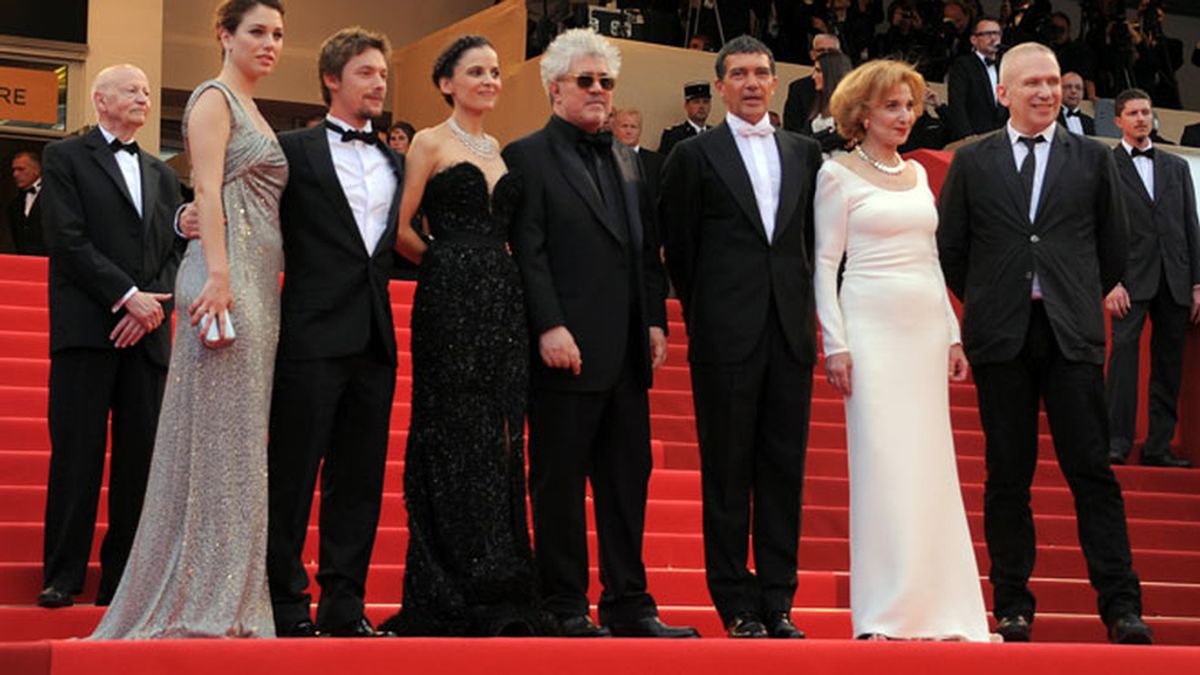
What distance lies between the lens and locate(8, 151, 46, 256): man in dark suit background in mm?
10656

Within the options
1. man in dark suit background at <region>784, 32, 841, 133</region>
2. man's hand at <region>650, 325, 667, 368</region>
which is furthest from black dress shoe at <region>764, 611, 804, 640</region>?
man in dark suit background at <region>784, 32, 841, 133</region>

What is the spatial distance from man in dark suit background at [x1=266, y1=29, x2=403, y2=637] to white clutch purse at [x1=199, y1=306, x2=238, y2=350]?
0.75 feet

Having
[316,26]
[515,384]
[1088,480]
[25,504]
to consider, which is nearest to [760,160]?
[515,384]

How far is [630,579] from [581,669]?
58cm

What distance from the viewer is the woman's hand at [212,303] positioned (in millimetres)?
4836

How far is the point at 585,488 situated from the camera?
17.1ft

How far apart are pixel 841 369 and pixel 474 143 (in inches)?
49.5

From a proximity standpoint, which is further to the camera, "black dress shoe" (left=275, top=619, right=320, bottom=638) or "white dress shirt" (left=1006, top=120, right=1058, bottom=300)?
"white dress shirt" (left=1006, top=120, right=1058, bottom=300)

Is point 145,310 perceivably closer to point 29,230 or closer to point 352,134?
point 352,134

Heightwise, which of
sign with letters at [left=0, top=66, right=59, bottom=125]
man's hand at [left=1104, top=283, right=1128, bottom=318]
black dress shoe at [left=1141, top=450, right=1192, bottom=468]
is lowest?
black dress shoe at [left=1141, top=450, right=1192, bottom=468]

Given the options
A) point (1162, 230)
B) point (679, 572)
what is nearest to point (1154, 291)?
point (1162, 230)

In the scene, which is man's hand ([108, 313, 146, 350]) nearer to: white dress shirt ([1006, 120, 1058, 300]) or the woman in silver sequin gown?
the woman in silver sequin gown

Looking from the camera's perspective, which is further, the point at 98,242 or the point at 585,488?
the point at 98,242

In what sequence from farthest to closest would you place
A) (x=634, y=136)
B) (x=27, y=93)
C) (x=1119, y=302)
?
1. (x=27, y=93)
2. (x=634, y=136)
3. (x=1119, y=302)
